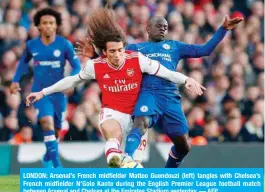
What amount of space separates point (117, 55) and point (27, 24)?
778 centimetres

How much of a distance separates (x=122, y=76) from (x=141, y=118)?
1.73ft

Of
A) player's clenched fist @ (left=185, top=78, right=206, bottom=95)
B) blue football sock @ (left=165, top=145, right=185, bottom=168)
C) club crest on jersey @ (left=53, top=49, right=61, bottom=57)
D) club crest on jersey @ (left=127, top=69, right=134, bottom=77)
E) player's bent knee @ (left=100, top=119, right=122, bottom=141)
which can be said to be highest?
club crest on jersey @ (left=53, top=49, right=61, bottom=57)

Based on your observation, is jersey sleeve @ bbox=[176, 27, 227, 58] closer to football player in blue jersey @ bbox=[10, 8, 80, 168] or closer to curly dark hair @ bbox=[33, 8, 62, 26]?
football player in blue jersey @ bbox=[10, 8, 80, 168]

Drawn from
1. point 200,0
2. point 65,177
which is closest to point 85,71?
point 65,177

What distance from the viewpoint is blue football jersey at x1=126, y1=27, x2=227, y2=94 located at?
1218cm

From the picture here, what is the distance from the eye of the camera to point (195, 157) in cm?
1755

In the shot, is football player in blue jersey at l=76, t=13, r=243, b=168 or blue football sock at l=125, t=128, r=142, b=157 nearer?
blue football sock at l=125, t=128, r=142, b=157

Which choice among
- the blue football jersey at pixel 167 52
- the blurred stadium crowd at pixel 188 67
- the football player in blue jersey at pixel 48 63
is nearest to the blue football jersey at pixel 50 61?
the football player in blue jersey at pixel 48 63

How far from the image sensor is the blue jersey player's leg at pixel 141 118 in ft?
38.4

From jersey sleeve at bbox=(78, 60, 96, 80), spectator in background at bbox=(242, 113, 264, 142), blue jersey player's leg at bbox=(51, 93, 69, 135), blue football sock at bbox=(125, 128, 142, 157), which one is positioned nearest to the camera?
blue football sock at bbox=(125, 128, 142, 157)

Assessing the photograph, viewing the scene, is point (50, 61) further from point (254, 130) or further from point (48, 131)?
point (254, 130)

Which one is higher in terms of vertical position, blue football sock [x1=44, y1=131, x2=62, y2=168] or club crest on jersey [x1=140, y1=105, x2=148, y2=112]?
club crest on jersey [x1=140, y1=105, x2=148, y2=112]

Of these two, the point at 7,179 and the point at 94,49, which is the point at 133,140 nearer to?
the point at 94,49

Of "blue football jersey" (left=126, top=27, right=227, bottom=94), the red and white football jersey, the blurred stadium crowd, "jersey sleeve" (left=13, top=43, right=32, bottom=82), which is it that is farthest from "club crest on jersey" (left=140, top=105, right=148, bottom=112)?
the blurred stadium crowd
